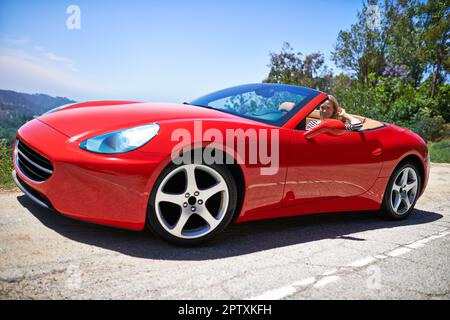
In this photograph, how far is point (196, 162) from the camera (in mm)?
3020

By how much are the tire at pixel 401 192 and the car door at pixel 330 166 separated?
40 cm

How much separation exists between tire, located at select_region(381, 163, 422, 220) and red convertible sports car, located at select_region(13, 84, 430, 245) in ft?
1.07

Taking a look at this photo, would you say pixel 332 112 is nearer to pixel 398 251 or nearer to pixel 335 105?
pixel 335 105

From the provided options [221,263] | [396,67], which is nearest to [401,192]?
[221,263]

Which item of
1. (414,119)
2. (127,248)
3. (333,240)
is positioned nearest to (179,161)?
(127,248)

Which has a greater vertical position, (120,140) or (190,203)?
(120,140)

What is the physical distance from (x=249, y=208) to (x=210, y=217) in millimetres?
356

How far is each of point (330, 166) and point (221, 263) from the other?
1.45 metres

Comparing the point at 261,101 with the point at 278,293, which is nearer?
the point at 278,293

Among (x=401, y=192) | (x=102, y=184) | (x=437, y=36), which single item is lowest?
(x=401, y=192)

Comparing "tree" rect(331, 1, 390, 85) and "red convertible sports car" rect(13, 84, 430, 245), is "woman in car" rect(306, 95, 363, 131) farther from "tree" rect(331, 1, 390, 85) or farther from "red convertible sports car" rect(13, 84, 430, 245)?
"tree" rect(331, 1, 390, 85)

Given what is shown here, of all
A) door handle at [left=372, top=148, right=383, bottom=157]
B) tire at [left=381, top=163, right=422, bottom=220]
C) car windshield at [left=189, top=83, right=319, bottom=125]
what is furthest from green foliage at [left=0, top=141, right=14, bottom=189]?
tire at [left=381, top=163, right=422, bottom=220]

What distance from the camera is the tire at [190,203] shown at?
2973 mm

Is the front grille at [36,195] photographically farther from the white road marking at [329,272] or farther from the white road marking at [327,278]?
the white road marking at [329,272]
